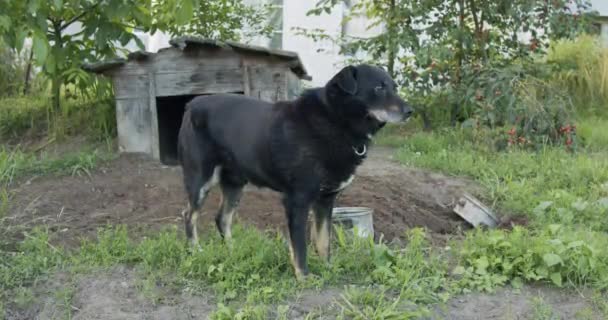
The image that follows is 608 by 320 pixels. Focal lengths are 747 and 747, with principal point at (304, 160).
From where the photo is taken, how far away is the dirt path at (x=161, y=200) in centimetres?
574

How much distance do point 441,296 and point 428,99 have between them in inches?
219

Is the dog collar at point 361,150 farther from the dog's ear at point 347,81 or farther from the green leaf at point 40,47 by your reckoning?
the green leaf at point 40,47

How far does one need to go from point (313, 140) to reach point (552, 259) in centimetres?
154

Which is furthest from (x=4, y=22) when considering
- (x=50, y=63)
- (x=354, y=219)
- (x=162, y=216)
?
(x=354, y=219)

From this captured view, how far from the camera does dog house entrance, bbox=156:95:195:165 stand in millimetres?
8305

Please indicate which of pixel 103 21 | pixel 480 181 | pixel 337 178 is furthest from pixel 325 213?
pixel 103 21

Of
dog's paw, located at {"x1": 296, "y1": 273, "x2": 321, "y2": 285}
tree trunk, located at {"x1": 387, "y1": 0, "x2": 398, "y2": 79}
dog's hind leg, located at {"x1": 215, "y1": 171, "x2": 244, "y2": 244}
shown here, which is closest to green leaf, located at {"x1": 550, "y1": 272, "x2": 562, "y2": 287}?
dog's paw, located at {"x1": 296, "y1": 273, "x2": 321, "y2": 285}

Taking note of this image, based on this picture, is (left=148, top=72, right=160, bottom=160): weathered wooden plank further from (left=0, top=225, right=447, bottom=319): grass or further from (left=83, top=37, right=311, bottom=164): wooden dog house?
(left=0, top=225, right=447, bottom=319): grass

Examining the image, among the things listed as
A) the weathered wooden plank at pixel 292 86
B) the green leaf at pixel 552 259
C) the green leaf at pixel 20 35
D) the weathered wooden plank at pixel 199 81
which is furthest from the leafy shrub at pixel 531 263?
the weathered wooden plank at pixel 199 81

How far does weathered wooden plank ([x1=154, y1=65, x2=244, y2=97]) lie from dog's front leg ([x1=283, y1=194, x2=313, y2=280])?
332cm

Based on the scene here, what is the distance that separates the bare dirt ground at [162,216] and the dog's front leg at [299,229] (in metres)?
0.21

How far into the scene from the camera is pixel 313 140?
4418 mm

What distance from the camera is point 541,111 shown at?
7867 millimetres

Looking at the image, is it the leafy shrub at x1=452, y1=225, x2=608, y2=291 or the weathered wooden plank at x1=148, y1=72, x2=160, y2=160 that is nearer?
the leafy shrub at x1=452, y1=225, x2=608, y2=291
